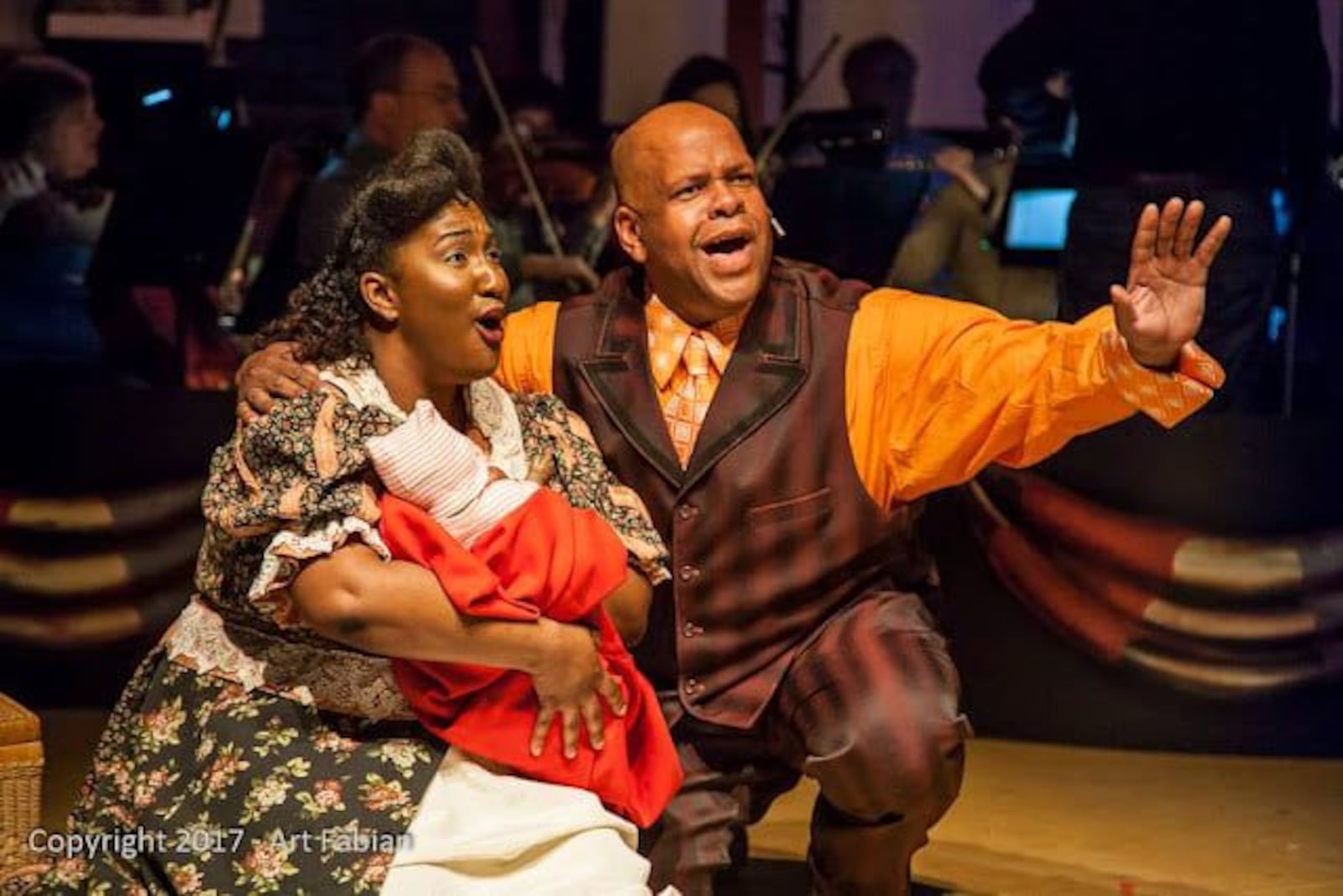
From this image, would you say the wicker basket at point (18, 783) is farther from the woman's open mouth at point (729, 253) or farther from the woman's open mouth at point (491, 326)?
the woman's open mouth at point (729, 253)

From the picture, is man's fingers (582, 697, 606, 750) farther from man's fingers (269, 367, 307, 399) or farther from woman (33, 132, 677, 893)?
man's fingers (269, 367, 307, 399)

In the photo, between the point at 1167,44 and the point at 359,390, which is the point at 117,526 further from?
the point at 1167,44

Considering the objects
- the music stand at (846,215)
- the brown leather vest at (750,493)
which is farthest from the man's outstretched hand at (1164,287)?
the music stand at (846,215)

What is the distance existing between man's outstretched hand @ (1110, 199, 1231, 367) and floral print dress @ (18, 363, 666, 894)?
747 mm

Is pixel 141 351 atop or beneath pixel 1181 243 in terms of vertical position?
beneath

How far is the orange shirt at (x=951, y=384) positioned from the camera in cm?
335

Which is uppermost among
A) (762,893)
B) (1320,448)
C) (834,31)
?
(834,31)

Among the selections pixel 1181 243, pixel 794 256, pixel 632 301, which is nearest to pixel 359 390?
pixel 632 301

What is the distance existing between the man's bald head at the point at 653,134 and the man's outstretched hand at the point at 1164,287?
27.5 inches

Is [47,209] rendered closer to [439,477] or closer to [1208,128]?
[1208,128]

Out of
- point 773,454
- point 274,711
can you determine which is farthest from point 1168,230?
point 274,711

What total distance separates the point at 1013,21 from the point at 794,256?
1.56 m

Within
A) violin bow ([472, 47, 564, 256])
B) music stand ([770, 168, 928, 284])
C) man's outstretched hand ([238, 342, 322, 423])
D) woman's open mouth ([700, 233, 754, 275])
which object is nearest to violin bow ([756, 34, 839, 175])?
music stand ([770, 168, 928, 284])

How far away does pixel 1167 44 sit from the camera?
5.46 m
